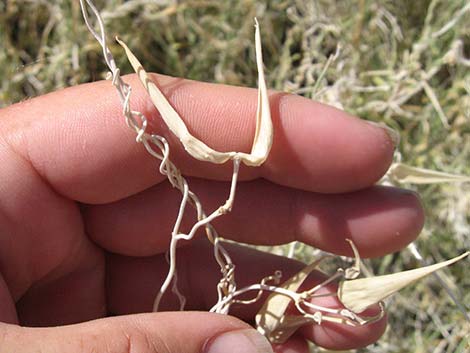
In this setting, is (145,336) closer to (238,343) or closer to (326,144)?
(238,343)

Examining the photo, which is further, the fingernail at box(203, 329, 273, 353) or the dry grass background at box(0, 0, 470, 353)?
the dry grass background at box(0, 0, 470, 353)

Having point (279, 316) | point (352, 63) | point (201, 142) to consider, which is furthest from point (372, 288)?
point (352, 63)

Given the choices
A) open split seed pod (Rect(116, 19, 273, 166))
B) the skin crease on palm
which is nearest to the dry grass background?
the skin crease on palm

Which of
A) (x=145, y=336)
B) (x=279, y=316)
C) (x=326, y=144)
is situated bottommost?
(x=279, y=316)

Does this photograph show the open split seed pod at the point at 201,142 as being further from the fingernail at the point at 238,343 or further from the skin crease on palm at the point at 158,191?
the fingernail at the point at 238,343

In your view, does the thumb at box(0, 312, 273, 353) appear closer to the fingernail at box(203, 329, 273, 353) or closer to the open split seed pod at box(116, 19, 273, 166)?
the fingernail at box(203, 329, 273, 353)

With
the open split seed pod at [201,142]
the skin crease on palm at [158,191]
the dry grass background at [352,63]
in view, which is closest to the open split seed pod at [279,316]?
the skin crease on palm at [158,191]

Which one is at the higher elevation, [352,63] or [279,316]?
[352,63]
